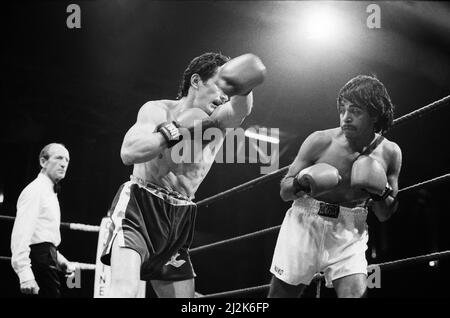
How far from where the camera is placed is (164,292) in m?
1.73

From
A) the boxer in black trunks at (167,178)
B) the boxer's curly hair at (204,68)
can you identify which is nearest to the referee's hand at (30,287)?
the boxer in black trunks at (167,178)

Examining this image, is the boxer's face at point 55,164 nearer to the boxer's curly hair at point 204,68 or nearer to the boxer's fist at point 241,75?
the boxer's curly hair at point 204,68

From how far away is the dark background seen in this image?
4363mm

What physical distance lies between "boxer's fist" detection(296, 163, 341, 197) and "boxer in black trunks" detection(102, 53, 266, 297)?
285 millimetres

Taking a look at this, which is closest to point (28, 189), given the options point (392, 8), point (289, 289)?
point (289, 289)

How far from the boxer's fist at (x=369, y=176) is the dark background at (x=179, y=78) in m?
2.86

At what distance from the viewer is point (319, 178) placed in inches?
61.1

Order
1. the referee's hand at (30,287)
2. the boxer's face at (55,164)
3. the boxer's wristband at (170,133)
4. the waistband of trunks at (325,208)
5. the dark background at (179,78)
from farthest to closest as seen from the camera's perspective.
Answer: the dark background at (179,78) → the boxer's face at (55,164) → the referee's hand at (30,287) → the waistband of trunks at (325,208) → the boxer's wristband at (170,133)

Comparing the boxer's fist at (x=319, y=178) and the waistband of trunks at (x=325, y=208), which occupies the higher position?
the boxer's fist at (x=319, y=178)

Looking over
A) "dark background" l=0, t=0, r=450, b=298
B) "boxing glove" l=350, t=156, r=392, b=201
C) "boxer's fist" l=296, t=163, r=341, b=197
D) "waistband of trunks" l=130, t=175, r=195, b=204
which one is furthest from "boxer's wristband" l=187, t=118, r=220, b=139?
"dark background" l=0, t=0, r=450, b=298

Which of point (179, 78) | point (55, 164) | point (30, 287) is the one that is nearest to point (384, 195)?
point (30, 287)

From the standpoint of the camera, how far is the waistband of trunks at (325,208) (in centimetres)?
165

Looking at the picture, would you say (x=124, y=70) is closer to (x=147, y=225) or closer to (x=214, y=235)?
(x=214, y=235)

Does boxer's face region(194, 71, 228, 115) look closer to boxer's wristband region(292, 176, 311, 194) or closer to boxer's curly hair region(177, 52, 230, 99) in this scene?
boxer's curly hair region(177, 52, 230, 99)
